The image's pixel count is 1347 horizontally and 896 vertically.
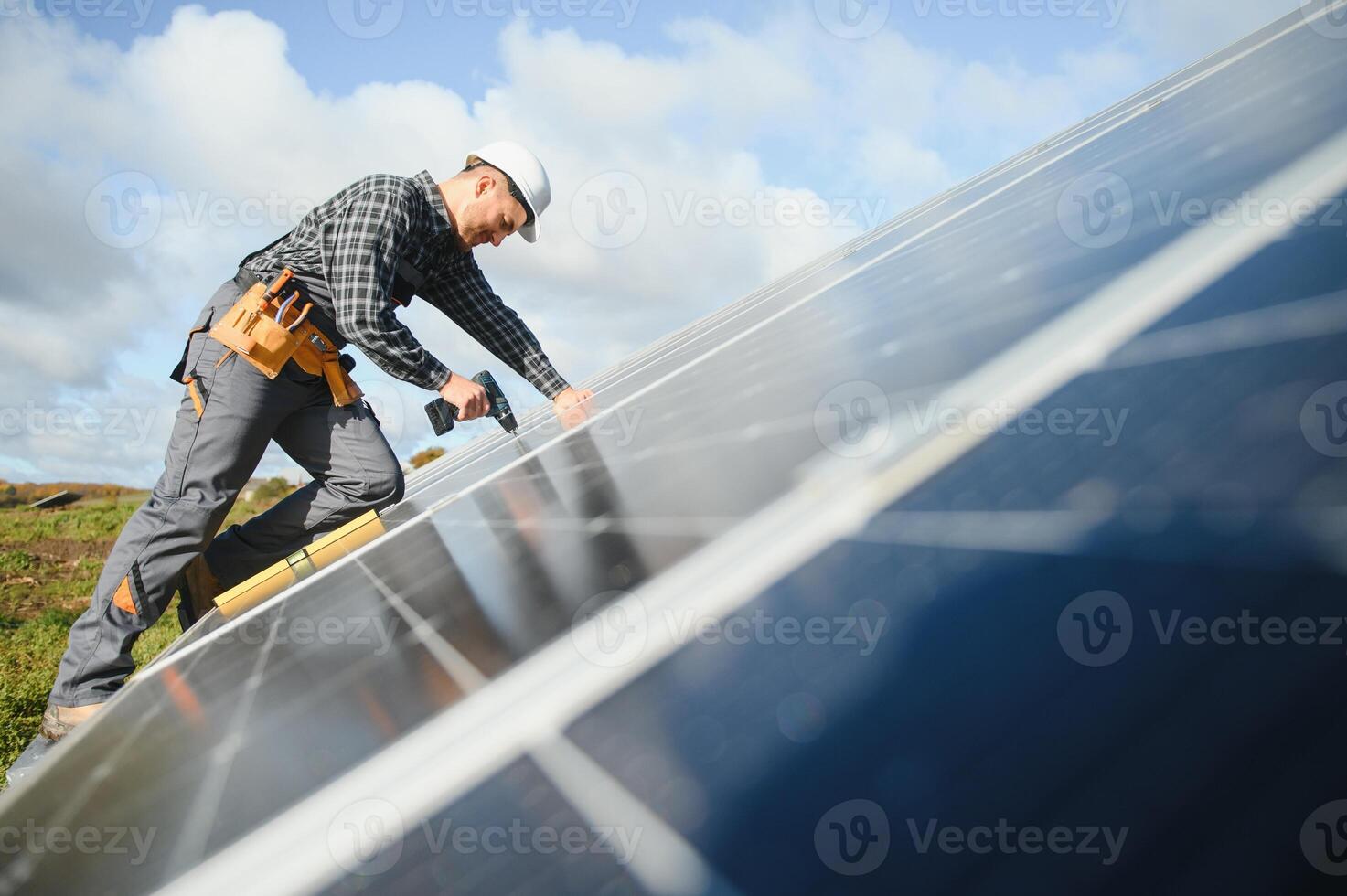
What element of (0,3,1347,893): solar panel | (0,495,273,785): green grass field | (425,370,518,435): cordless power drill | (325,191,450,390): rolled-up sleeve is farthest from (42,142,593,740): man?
(0,3,1347,893): solar panel

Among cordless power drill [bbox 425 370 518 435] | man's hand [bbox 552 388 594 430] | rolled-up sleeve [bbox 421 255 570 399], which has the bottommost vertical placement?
man's hand [bbox 552 388 594 430]

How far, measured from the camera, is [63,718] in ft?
10.4

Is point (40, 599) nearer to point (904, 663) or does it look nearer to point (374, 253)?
point (374, 253)

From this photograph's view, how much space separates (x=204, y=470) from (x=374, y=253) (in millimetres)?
1244

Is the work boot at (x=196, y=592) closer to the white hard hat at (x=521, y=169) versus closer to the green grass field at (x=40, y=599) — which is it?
the green grass field at (x=40, y=599)

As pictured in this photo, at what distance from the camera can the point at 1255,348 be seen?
85 centimetres

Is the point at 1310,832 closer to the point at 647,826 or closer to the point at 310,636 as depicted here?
the point at 647,826

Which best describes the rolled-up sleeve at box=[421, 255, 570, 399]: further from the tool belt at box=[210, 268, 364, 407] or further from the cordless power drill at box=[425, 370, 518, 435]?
the tool belt at box=[210, 268, 364, 407]

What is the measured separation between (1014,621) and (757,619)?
300 mm

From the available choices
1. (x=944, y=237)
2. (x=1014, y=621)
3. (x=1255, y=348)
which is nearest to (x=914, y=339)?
(x=1255, y=348)

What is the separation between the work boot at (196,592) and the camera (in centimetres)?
393

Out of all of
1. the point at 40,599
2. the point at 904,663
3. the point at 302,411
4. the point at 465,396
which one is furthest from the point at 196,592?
the point at 40,599

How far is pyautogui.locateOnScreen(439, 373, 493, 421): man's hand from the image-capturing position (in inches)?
155

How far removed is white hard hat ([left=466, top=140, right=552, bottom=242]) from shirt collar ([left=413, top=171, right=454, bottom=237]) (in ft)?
1.43
